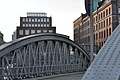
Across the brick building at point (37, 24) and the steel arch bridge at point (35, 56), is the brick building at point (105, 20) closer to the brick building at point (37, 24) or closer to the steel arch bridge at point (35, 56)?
the brick building at point (37, 24)

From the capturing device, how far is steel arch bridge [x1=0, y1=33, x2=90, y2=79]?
18547mm

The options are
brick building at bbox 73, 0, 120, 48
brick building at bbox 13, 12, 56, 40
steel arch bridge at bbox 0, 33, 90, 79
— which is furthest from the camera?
brick building at bbox 13, 12, 56, 40

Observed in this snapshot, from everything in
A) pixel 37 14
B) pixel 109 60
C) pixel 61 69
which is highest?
pixel 37 14

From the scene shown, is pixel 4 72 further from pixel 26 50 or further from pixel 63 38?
pixel 63 38

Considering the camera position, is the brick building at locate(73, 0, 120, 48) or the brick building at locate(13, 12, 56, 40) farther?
the brick building at locate(13, 12, 56, 40)

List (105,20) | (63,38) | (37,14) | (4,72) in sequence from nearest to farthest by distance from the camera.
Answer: (4,72)
(63,38)
(105,20)
(37,14)

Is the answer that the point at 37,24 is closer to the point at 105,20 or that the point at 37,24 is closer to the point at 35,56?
the point at 105,20

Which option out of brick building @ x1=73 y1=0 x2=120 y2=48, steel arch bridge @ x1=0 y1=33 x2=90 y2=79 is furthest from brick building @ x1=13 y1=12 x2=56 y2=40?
steel arch bridge @ x1=0 y1=33 x2=90 y2=79

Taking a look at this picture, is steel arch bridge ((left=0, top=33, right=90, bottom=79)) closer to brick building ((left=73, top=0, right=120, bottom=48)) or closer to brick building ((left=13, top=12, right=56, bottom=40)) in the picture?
brick building ((left=73, top=0, right=120, bottom=48))

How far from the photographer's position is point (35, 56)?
2177 cm

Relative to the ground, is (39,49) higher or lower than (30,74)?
higher

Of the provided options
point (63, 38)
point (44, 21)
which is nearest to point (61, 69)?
point (63, 38)

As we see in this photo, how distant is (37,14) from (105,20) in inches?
2181

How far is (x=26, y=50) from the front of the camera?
20.6 m
